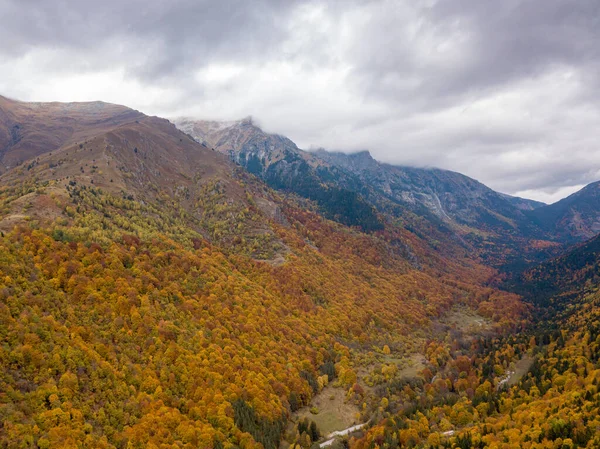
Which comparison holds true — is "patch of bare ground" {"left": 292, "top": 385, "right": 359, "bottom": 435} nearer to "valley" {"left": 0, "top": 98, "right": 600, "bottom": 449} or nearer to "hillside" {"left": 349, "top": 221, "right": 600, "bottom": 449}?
"valley" {"left": 0, "top": 98, "right": 600, "bottom": 449}

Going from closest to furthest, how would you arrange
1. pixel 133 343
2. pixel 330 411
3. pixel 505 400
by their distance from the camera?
pixel 133 343 → pixel 505 400 → pixel 330 411

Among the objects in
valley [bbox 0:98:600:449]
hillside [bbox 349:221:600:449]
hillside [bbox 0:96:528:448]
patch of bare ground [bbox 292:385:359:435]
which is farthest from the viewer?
patch of bare ground [bbox 292:385:359:435]

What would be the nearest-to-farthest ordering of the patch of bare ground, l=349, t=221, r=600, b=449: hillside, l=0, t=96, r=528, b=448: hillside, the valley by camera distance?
l=0, t=96, r=528, b=448: hillside, the valley, l=349, t=221, r=600, b=449: hillside, the patch of bare ground

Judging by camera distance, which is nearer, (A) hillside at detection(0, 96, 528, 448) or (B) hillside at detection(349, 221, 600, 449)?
(A) hillside at detection(0, 96, 528, 448)

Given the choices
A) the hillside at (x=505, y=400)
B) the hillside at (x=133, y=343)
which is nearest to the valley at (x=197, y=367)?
the hillside at (x=133, y=343)

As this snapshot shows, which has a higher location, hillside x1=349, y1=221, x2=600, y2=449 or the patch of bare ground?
hillside x1=349, y1=221, x2=600, y2=449

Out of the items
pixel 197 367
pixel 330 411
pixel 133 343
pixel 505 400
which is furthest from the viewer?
pixel 330 411

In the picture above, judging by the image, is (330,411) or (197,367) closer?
(197,367)

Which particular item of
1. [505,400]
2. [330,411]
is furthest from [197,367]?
[505,400]

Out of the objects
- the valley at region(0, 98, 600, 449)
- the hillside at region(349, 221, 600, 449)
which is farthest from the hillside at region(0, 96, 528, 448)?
the hillside at region(349, 221, 600, 449)

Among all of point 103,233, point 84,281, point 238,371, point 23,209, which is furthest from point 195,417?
point 23,209

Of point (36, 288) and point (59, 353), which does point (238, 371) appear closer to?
point (59, 353)

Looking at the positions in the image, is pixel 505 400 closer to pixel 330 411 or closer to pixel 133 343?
pixel 330 411
